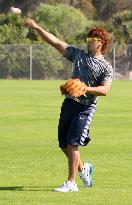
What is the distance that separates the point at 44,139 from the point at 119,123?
13.3 ft

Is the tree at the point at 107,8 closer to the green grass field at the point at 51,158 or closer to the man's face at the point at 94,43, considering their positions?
the green grass field at the point at 51,158

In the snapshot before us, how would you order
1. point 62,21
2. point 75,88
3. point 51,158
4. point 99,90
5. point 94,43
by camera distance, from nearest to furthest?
point 75,88, point 99,90, point 94,43, point 51,158, point 62,21

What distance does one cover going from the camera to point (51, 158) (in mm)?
14398

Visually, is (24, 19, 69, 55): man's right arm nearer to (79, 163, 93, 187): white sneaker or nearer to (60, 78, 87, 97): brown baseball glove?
(60, 78, 87, 97): brown baseball glove

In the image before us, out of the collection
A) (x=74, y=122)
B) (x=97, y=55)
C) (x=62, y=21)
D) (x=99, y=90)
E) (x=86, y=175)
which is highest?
(x=97, y=55)

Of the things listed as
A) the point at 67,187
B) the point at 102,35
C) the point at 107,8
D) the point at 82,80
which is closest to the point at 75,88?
the point at 82,80

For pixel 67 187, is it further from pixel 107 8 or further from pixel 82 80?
pixel 107 8

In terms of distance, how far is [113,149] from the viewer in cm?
1580

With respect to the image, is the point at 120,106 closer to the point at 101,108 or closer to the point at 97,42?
the point at 101,108

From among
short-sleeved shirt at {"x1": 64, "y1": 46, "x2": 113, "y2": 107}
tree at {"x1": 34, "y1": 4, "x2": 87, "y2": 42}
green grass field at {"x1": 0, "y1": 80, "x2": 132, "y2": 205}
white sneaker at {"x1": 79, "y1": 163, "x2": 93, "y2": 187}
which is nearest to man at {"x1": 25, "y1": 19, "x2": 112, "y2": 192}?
short-sleeved shirt at {"x1": 64, "y1": 46, "x2": 113, "y2": 107}

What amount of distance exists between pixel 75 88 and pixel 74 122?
70 cm

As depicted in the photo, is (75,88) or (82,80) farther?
(82,80)

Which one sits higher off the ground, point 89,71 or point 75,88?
point 89,71

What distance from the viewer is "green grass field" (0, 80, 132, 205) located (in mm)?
10461
